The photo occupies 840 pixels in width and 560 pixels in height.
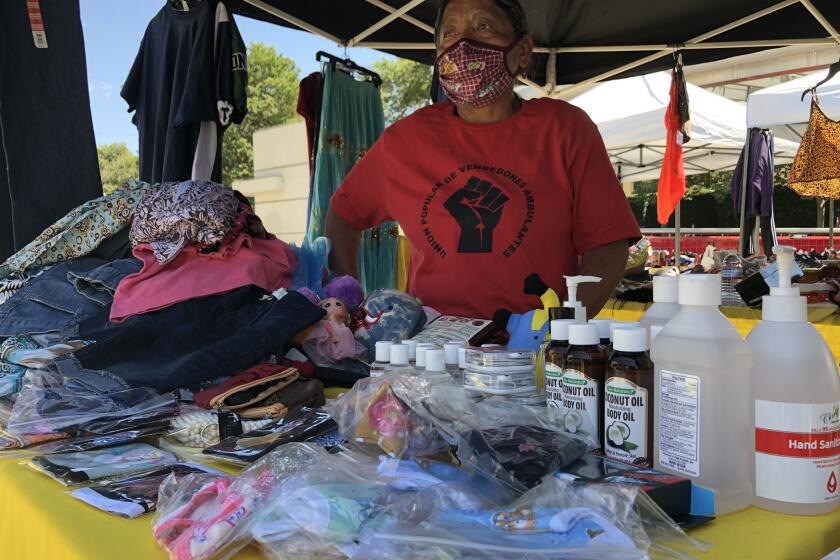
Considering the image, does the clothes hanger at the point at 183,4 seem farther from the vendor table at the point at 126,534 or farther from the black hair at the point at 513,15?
the vendor table at the point at 126,534

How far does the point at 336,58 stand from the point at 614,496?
140 inches

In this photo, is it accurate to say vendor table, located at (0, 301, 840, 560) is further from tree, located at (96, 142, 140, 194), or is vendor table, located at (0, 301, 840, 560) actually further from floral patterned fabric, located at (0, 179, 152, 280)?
tree, located at (96, 142, 140, 194)

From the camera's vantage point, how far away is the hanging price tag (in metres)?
2.12

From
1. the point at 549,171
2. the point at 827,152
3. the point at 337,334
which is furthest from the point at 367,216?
the point at 827,152

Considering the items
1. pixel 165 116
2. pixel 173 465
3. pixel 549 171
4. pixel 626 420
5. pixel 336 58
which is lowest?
pixel 173 465

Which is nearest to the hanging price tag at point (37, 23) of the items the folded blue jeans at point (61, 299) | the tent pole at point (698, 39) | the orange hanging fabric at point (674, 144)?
the folded blue jeans at point (61, 299)

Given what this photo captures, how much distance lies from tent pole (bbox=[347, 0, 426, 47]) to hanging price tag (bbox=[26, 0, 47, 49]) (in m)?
1.78

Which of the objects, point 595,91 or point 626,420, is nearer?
point 626,420

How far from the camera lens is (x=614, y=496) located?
0.61 metres

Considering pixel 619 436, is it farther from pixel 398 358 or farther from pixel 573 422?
pixel 398 358

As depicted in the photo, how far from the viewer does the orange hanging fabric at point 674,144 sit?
4402 mm

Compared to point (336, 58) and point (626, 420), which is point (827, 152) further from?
point (626, 420)

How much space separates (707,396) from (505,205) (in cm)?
116

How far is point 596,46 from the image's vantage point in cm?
395
